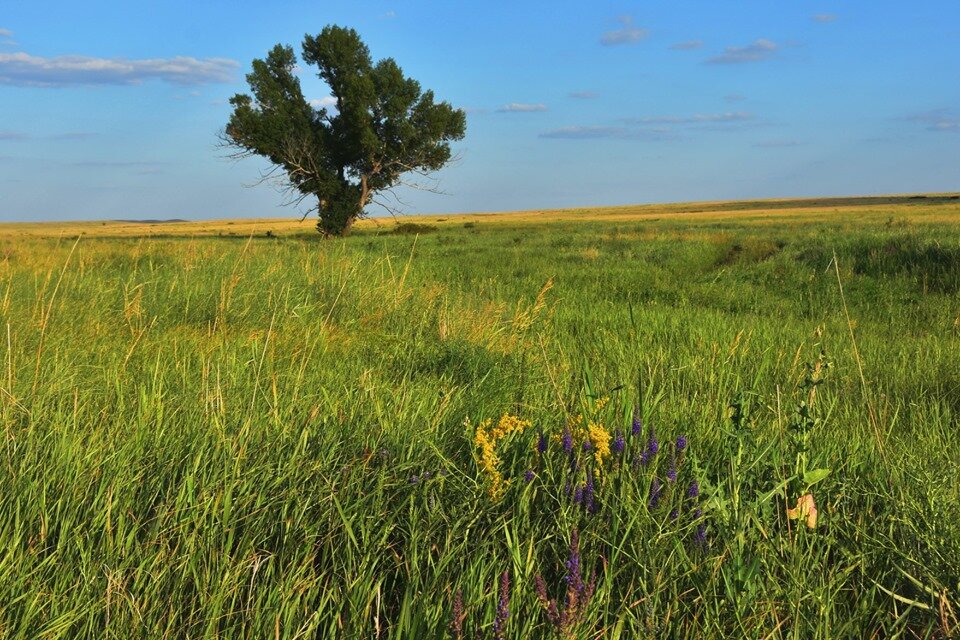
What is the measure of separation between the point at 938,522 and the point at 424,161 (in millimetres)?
32131

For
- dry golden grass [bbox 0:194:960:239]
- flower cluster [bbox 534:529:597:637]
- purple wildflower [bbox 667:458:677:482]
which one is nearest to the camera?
flower cluster [bbox 534:529:597:637]

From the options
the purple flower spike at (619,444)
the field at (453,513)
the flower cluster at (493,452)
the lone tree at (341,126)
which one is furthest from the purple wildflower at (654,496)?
the lone tree at (341,126)

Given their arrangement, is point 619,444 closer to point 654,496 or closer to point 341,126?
point 654,496

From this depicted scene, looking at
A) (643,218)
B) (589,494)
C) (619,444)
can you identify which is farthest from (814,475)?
(643,218)

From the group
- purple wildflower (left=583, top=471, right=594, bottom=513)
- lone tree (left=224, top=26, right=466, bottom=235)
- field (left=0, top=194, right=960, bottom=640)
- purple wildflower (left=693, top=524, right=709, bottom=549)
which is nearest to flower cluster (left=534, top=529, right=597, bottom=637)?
field (left=0, top=194, right=960, bottom=640)

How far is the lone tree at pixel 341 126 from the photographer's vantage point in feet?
101

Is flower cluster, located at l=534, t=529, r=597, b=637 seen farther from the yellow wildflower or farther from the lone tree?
the lone tree

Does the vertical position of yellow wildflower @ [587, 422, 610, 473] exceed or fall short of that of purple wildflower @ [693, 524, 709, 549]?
it exceeds it

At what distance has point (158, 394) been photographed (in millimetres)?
2781

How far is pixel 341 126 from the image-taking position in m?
32.0

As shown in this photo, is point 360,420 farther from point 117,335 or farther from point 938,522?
point 117,335

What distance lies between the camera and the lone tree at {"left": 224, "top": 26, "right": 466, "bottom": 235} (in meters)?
30.7

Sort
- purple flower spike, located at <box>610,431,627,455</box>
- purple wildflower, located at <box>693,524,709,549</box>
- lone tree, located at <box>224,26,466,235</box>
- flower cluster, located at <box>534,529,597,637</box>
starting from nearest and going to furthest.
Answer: flower cluster, located at <box>534,529,597,637</box>, purple wildflower, located at <box>693,524,709,549</box>, purple flower spike, located at <box>610,431,627,455</box>, lone tree, located at <box>224,26,466,235</box>

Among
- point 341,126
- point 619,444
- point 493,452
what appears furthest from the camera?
point 341,126
